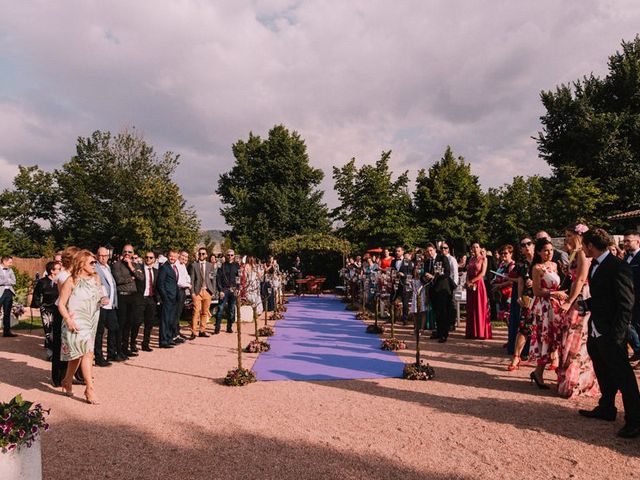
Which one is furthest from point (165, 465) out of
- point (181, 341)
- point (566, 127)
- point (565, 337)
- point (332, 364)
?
point (566, 127)

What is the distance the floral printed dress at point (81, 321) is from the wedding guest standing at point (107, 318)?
1551 mm

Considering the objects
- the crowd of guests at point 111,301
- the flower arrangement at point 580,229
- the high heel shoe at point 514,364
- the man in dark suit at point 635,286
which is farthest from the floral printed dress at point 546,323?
the crowd of guests at point 111,301

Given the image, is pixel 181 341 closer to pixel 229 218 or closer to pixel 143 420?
pixel 143 420

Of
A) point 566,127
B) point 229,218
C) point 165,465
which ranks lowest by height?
point 165,465

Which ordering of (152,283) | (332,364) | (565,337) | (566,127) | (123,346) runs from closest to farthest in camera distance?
(565,337) < (332,364) < (123,346) < (152,283) < (566,127)

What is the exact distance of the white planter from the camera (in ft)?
10.2

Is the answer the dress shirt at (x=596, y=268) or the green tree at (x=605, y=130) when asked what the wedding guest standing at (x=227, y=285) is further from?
the green tree at (x=605, y=130)

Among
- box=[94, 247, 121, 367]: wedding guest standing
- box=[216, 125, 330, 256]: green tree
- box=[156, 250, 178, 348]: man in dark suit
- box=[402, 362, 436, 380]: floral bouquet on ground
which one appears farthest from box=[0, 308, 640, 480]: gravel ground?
box=[216, 125, 330, 256]: green tree

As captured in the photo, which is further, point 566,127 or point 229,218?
point 229,218

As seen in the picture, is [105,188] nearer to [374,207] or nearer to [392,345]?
[374,207]

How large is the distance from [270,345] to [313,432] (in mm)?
5298

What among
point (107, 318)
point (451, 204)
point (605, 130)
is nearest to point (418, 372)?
point (107, 318)

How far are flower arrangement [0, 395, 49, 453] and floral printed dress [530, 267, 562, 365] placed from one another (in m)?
5.65

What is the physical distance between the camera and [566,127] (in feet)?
104
